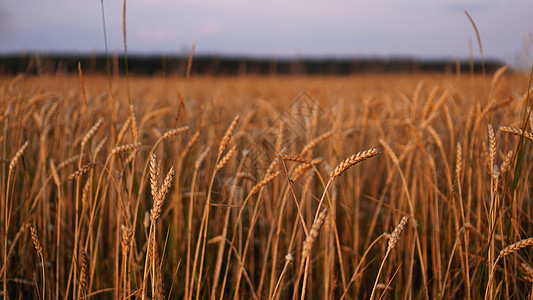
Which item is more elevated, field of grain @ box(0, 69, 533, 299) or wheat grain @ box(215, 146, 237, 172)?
wheat grain @ box(215, 146, 237, 172)

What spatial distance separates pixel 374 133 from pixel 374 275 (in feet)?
5.26

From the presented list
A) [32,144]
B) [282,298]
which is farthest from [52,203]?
[282,298]

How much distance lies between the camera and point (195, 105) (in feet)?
12.8

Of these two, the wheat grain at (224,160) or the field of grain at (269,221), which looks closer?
the wheat grain at (224,160)

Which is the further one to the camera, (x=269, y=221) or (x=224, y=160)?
(x=269, y=221)

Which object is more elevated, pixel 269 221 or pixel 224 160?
pixel 224 160

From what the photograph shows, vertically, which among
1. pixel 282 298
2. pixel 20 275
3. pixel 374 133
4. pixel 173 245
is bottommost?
pixel 282 298

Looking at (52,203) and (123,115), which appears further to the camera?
(123,115)

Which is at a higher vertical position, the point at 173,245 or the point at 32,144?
the point at 32,144

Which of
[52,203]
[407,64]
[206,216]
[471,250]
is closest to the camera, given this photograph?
[206,216]

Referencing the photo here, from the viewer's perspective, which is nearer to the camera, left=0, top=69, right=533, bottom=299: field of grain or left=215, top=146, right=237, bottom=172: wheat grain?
left=215, top=146, right=237, bottom=172: wheat grain

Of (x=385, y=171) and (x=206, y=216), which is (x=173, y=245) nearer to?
(x=206, y=216)

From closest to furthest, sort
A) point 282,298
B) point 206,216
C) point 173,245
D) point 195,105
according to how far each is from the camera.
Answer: point 206,216
point 173,245
point 282,298
point 195,105

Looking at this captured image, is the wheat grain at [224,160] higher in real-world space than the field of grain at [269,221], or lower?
higher
